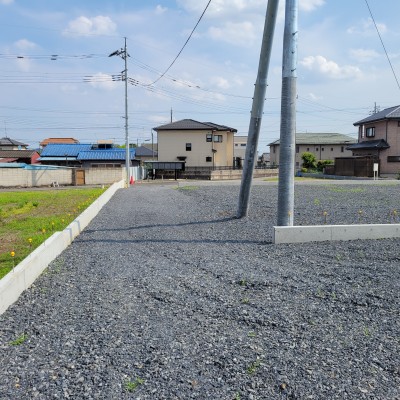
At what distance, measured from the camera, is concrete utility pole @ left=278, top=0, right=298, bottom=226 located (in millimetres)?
7832

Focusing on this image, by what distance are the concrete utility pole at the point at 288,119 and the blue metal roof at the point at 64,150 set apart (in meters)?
41.2

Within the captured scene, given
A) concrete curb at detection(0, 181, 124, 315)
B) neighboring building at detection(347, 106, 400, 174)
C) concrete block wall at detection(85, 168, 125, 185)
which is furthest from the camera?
neighboring building at detection(347, 106, 400, 174)

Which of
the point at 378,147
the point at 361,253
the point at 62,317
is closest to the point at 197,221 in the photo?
the point at 361,253

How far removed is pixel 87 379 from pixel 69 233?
16.9 ft

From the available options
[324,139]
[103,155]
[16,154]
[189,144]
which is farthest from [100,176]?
[324,139]

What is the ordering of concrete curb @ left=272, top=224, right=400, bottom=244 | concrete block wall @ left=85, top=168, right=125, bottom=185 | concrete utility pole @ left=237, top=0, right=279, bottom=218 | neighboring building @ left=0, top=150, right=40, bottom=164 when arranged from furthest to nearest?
1. neighboring building @ left=0, top=150, right=40, bottom=164
2. concrete block wall @ left=85, top=168, right=125, bottom=185
3. concrete utility pole @ left=237, top=0, right=279, bottom=218
4. concrete curb @ left=272, top=224, right=400, bottom=244

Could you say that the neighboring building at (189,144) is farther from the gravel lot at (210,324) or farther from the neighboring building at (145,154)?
the gravel lot at (210,324)

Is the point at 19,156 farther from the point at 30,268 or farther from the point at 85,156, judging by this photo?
the point at 30,268

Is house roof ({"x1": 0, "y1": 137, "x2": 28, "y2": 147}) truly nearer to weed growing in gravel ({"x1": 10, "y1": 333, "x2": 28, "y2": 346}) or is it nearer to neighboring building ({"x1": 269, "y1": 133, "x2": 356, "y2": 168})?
neighboring building ({"x1": 269, "y1": 133, "x2": 356, "y2": 168})

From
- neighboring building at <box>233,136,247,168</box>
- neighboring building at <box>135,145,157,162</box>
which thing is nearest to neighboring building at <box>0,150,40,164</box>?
neighboring building at <box>135,145,157,162</box>

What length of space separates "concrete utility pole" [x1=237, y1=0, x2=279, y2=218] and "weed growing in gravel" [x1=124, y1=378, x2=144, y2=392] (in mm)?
7598

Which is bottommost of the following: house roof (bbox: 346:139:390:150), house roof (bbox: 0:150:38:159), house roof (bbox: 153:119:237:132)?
house roof (bbox: 0:150:38:159)

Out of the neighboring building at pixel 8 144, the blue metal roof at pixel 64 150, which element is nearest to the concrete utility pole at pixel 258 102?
the blue metal roof at pixel 64 150

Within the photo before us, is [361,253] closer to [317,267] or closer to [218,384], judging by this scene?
[317,267]
